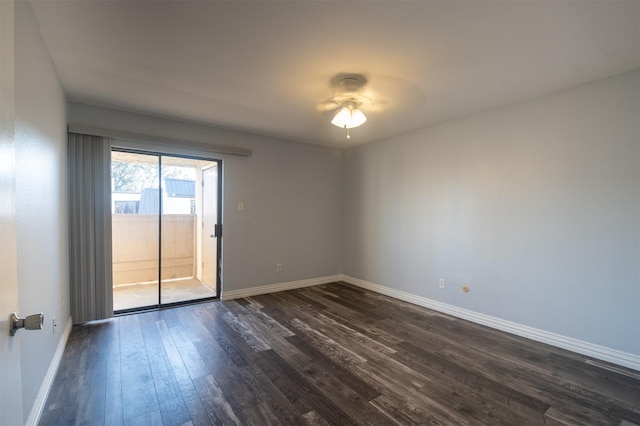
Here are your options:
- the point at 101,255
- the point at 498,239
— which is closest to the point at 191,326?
the point at 101,255

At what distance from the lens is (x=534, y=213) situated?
3.05 m

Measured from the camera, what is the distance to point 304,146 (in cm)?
505

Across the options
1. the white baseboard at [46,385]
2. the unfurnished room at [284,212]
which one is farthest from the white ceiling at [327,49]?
the white baseboard at [46,385]

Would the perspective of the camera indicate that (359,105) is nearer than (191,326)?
Yes

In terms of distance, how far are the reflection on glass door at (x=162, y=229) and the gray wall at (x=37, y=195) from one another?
1.05m

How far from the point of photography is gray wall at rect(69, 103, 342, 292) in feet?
13.6

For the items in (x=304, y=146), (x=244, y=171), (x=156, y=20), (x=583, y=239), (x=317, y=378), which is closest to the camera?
(x=156, y=20)

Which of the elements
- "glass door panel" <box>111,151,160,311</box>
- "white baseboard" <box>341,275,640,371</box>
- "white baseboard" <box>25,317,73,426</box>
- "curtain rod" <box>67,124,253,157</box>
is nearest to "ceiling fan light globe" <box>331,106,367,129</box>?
"curtain rod" <box>67,124,253,157</box>

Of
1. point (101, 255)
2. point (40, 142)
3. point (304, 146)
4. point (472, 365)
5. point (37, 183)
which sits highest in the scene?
point (304, 146)

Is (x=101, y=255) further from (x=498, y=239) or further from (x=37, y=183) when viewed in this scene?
(x=498, y=239)

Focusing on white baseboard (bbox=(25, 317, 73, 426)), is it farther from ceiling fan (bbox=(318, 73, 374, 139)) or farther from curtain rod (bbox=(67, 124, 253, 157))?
ceiling fan (bbox=(318, 73, 374, 139))

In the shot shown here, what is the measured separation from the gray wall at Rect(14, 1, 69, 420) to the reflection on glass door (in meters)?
1.05

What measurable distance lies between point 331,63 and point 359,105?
779 millimetres

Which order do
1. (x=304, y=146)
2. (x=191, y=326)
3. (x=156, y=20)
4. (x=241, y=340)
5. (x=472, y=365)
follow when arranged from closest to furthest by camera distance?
(x=156, y=20)
(x=472, y=365)
(x=241, y=340)
(x=191, y=326)
(x=304, y=146)
